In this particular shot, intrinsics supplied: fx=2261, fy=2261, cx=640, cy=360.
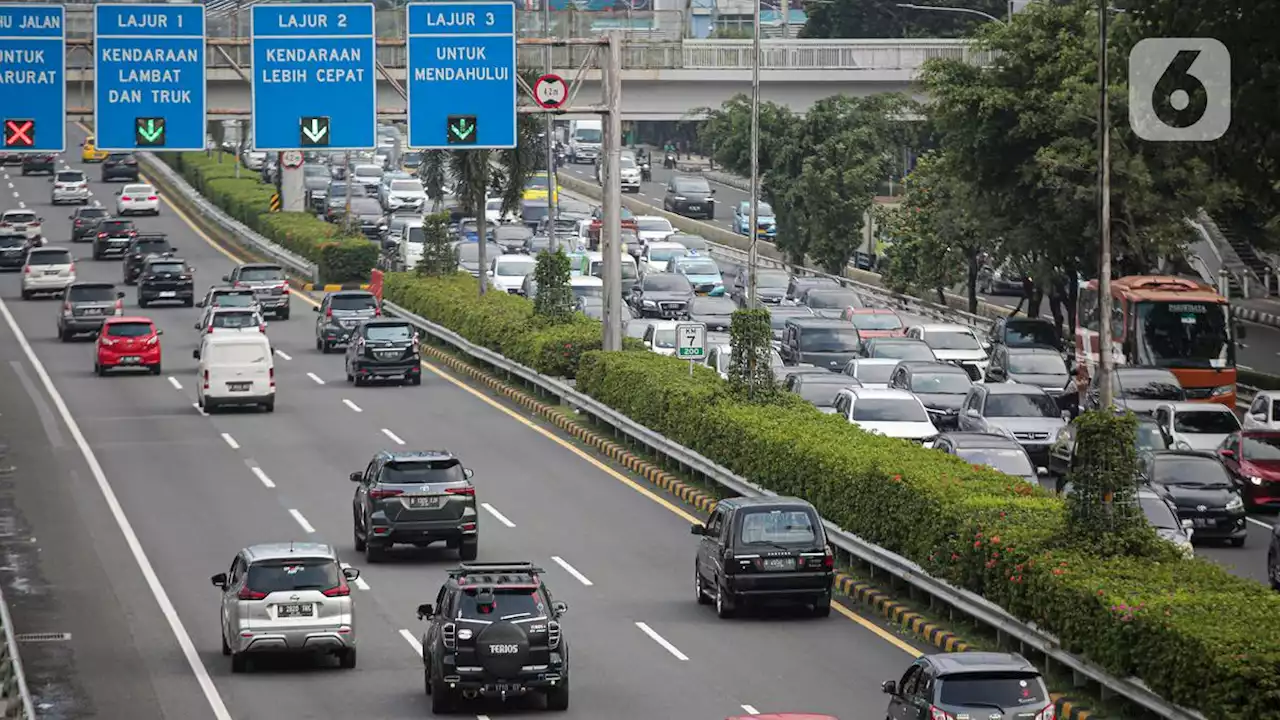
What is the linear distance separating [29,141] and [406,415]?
33.5 feet

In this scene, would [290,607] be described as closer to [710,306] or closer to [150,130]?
[150,130]

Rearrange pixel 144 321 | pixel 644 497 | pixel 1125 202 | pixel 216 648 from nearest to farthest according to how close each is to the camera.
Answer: pixel 216 648 → pixel 644 497 → pixel 144 321 → pixel 1125 202

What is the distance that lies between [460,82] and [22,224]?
44.8 meters

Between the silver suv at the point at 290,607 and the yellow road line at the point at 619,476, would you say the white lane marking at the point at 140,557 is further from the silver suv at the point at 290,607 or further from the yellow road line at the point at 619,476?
the yellow road line at the point at 619,476

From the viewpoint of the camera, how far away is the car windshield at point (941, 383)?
153 feet

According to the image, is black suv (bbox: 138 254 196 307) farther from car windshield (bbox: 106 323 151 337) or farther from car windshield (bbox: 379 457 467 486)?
car windshield (bbox: 379 457 467 486)

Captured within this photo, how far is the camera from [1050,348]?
2160 inches

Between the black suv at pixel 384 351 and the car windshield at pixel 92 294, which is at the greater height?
the car windshield at pixel 92 294

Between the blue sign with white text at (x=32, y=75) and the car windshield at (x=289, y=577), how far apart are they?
18.4 meters

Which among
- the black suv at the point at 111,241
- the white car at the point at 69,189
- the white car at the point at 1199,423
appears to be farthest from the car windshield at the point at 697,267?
the white car at the point at 69,189

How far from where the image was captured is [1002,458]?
36.1 metres

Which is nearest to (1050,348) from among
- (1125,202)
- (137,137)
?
(1125,202)

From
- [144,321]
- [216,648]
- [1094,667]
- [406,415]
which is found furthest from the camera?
[144,321]

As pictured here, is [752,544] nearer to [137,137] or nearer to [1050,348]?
[137,137]
